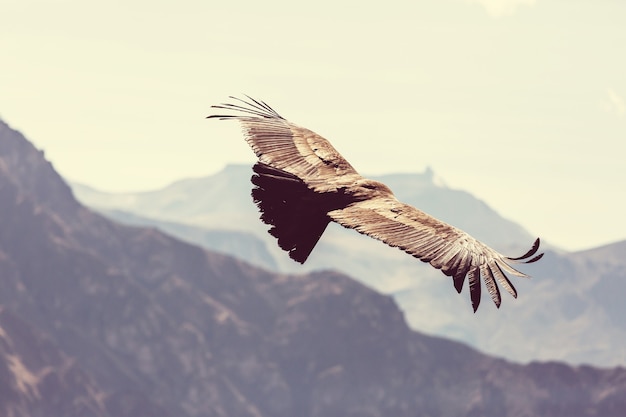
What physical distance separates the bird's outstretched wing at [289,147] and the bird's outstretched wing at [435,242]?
1888 millimetres

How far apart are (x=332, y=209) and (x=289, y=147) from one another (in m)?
3.20

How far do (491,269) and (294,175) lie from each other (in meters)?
5.53

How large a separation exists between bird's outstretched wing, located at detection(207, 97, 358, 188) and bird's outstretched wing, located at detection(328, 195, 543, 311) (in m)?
1.89

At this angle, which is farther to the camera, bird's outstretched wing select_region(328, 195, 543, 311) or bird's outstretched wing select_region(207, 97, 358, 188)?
bird's outstretched wing select_region(207, 97, 358, 188)

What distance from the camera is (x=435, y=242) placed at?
17.2 metres

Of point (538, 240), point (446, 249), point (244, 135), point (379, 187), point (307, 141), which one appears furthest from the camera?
point (307, 141)

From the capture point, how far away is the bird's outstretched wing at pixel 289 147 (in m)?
21.1

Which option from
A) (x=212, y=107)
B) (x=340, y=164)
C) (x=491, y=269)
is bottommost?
(x=491, y=269)

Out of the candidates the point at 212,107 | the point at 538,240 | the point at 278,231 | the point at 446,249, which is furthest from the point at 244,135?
the point at 538,240

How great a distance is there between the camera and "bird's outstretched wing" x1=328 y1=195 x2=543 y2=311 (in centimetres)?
1563

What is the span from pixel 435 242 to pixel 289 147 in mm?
5716

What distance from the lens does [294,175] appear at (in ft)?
67.6

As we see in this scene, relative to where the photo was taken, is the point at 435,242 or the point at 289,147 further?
the point at 289,147

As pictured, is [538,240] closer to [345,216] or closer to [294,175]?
[345,216]
